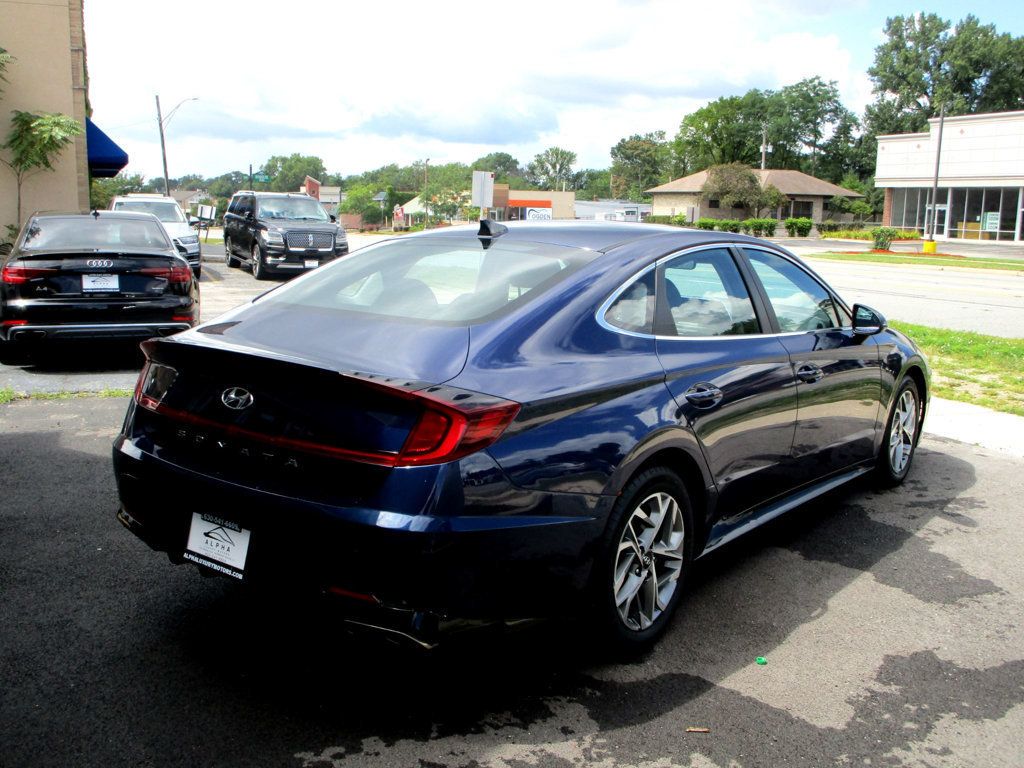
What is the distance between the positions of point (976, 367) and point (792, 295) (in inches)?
259

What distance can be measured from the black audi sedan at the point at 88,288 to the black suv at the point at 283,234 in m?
11.3

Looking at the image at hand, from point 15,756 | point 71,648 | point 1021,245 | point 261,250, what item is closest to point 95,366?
point 71,648

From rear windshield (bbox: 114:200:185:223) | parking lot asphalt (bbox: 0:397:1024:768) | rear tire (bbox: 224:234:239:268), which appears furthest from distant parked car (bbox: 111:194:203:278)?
parking lot asphalt (bbox: 0:397:1024:768)

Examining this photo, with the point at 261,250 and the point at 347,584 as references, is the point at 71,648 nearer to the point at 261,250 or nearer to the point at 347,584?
the point at 347,584

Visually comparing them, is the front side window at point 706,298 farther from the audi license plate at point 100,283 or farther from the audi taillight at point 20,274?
the audi taillight at point 20,274

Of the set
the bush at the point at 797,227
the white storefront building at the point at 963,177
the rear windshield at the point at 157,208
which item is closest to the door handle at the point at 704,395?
the rear windshield at the point at 157,208

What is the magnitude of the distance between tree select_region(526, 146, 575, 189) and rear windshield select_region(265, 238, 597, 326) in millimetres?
173252

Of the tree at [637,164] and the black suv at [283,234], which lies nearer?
the black suv at [283,234]

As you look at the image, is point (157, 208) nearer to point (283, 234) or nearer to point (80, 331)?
point (283, 234)

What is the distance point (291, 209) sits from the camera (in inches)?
871

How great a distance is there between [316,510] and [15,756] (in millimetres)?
1197

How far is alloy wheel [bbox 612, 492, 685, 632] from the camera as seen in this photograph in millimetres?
3666

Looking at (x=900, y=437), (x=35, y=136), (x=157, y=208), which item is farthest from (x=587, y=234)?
(x=157, y=208)

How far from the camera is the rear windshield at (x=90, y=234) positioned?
926cm
